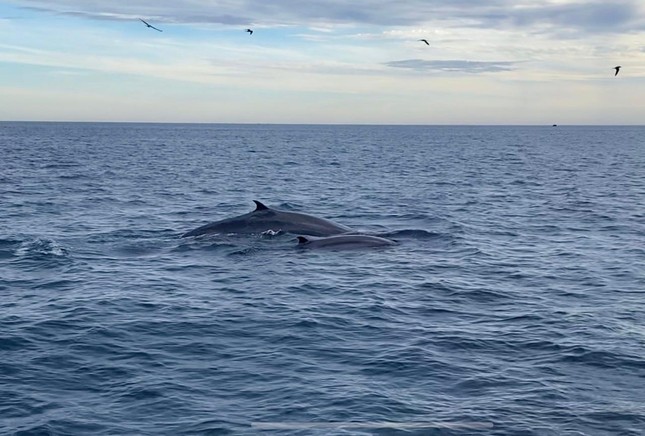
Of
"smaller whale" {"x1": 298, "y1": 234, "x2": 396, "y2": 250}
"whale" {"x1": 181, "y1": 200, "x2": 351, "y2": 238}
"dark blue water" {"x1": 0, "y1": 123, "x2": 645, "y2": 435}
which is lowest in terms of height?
"dark blue water" {"x1": 0, "y1": 123, "x2": 645, "y2": 435}

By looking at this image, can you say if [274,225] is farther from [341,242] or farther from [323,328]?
[323,328]

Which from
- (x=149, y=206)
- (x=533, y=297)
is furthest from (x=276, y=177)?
(x=533, y=297)

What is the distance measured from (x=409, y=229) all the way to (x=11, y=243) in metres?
12.7

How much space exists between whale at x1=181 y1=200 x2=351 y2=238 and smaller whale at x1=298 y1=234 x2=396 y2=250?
92cm

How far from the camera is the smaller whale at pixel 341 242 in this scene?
25000 millimetres

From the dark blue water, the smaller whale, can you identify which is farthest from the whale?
the smaller whale

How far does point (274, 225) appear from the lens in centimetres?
2680

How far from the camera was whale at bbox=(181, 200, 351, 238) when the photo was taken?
87.4 ft

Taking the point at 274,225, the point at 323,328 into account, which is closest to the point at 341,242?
the point at 274,225

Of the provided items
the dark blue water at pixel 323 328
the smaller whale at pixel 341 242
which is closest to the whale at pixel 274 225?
the dark blue water at pixel 323 328

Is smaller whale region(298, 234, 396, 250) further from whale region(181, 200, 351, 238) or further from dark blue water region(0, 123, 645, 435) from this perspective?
whale region(181, 200, 351, 238)

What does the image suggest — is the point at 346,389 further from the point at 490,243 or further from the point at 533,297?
the point at 490,243

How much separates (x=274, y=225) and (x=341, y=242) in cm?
265

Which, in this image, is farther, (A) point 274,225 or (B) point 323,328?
(A) point 274,225
